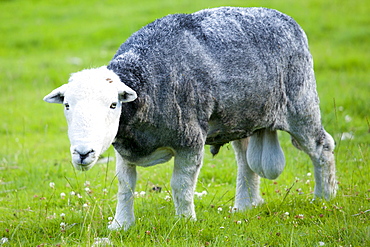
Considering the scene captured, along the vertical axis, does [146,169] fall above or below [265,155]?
below

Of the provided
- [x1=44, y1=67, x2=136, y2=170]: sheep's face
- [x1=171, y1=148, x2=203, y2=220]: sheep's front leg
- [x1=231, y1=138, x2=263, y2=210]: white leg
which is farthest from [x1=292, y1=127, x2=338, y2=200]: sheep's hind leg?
[x1=44, y1=67, x2=136, y2=170]: sheep's face

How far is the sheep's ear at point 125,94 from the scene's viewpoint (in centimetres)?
414

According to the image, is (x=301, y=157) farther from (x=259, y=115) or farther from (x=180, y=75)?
(x=180, y=75)

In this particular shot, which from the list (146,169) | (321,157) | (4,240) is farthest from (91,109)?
(146,169)

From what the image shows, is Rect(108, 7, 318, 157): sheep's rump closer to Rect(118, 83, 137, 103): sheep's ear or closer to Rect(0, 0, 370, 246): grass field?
Rect(118, 83, 137, 103): sheep's ear

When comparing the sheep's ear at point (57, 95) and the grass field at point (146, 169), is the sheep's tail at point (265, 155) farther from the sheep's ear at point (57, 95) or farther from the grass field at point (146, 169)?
the sheep's ear at point (57, 95)

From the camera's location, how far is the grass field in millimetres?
4652

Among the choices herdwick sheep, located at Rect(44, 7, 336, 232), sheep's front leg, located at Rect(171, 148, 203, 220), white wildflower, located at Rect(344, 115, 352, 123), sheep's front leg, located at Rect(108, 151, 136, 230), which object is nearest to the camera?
herdwick sheep, located at Rect(44, 7, 336, 232)

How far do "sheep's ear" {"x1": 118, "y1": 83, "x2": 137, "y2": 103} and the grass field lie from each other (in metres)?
0.89

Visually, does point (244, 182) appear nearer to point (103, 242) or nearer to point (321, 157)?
point (321, 157)

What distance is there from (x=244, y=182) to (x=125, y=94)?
2.29 m

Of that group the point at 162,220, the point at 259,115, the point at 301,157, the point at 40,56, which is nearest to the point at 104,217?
the point at 162,220

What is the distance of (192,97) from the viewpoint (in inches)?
184

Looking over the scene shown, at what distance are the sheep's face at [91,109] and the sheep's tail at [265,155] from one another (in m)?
2.08
